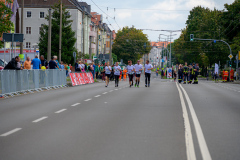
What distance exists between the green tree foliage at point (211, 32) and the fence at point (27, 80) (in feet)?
102

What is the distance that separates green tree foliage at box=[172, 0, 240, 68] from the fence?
31.2 metres

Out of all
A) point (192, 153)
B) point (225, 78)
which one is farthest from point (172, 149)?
point (225, 78)

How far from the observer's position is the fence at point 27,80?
58.2ft

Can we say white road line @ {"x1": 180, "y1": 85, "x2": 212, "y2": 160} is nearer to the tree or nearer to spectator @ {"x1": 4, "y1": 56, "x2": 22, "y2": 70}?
spectator @ {"x1": 4, "y1": 56, "x2": 22, "y2": 70}

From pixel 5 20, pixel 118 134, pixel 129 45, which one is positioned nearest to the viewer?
pixel 118 134

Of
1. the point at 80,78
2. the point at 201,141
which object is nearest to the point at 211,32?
the point at 80,78

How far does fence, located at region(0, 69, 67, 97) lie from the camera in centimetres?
1773

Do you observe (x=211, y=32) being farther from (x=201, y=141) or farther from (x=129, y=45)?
(x=201, y=141)

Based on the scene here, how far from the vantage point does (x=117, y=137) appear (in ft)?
25.4

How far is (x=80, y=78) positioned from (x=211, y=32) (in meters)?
46.6

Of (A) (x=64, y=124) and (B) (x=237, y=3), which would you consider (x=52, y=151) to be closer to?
(A) (x=64, y=124)

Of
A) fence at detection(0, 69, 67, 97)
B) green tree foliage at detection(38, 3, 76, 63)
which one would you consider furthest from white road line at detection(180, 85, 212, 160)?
green tree foliage at detection(38, 3, 76, 63)

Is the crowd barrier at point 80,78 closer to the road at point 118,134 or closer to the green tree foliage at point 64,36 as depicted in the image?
the road at point 118,134

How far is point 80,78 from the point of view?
106 feet
